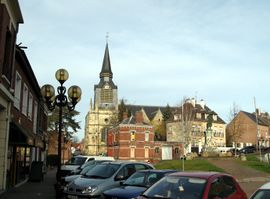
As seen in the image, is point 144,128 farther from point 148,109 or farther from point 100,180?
point 100,180

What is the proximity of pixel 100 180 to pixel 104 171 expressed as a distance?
38.8 inches

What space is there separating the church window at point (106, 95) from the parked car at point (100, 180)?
384ft

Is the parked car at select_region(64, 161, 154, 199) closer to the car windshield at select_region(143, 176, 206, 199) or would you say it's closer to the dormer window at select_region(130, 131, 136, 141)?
the car windshield at select_region(143, 176, 206, 199)

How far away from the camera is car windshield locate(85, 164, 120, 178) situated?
13.9 m

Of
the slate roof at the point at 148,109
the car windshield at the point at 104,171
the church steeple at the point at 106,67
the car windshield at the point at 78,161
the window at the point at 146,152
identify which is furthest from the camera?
the church steeple at the point at 106,67

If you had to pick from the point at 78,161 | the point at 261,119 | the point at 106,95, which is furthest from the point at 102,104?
the point at 78,161

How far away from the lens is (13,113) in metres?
19.1

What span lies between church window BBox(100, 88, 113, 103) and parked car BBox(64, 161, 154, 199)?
11694cm

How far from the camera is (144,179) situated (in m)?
12.1

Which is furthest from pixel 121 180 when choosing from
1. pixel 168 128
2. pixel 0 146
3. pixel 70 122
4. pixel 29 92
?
pixel 168 128

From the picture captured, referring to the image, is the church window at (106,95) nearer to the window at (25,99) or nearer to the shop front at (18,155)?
the shop front at (18,155)

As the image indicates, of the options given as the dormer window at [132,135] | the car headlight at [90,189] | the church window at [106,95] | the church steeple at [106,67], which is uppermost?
the church steeple at [106,67]

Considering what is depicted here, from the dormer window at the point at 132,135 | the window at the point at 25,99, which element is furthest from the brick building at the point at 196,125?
the window at the point at 25,99

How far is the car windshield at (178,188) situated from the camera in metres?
8.39
